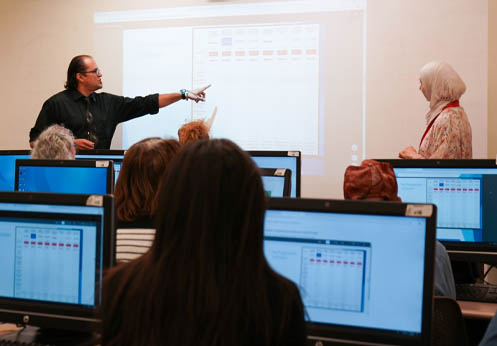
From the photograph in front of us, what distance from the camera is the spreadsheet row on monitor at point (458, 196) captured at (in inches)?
89.6

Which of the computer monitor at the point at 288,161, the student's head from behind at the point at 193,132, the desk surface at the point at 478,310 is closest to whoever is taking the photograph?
the desk surface at the point at 478,310

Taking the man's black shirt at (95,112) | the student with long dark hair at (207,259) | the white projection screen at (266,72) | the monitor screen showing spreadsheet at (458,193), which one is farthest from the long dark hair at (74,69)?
the student with long dark hair at (207,259)

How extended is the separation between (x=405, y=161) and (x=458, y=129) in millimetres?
1430

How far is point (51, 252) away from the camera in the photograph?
1.47 m

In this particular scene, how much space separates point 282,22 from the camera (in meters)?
4.66

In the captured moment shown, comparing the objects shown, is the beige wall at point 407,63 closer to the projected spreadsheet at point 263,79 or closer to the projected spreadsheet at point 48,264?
the projected spreadsheet at point 263,79

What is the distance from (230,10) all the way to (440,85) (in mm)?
1966

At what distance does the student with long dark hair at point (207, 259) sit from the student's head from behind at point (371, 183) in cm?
85

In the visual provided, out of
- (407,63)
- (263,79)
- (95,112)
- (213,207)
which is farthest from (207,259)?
(95,112)

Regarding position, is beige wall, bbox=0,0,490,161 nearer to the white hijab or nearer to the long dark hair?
the white hijab

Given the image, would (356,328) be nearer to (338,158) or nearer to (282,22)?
(338,158)

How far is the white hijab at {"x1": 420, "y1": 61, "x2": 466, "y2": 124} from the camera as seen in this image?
3.71 meters

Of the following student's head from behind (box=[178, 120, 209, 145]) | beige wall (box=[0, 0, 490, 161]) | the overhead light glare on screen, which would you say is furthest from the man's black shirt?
student's head from behind (box=[178, 120, 209, 145])

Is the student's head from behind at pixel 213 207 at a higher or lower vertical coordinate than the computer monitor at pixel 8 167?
lower
